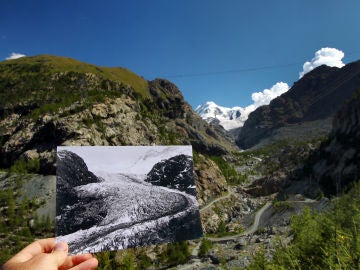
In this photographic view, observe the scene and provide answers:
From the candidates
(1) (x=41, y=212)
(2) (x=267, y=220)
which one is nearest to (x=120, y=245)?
(1) (x=41, y=212)

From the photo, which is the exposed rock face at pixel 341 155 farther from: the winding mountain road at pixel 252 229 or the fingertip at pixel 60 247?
the fingertip at pixel 60 247

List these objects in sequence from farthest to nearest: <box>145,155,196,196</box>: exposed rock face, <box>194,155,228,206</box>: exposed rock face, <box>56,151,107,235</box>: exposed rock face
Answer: <box>194,155,228,206</box>: exposed rock face → <box>145,155,196,196</box>: exposed rock face → <box>56,151,107,235</box>: exposed rock face

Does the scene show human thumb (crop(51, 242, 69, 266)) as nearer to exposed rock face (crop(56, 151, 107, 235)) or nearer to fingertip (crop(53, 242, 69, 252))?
fingertip (crop(53, 242, 69, 252))

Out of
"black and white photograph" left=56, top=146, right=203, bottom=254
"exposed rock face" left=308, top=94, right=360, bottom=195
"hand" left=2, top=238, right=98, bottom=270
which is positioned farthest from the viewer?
"exposed rock face" left=308, top=94, right=360, bottom=195

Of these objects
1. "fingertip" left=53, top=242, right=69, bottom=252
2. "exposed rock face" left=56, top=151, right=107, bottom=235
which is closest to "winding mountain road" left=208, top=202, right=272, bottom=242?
"exposed rock face" left=56, top=151, right=107, bottom=235

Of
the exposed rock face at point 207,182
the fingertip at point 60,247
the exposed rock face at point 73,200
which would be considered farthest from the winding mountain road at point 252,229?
the fingertip at point 60,247

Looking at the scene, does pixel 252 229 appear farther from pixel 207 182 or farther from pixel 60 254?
pixel 60 254

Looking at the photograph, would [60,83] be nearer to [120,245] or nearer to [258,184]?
[258,184]
